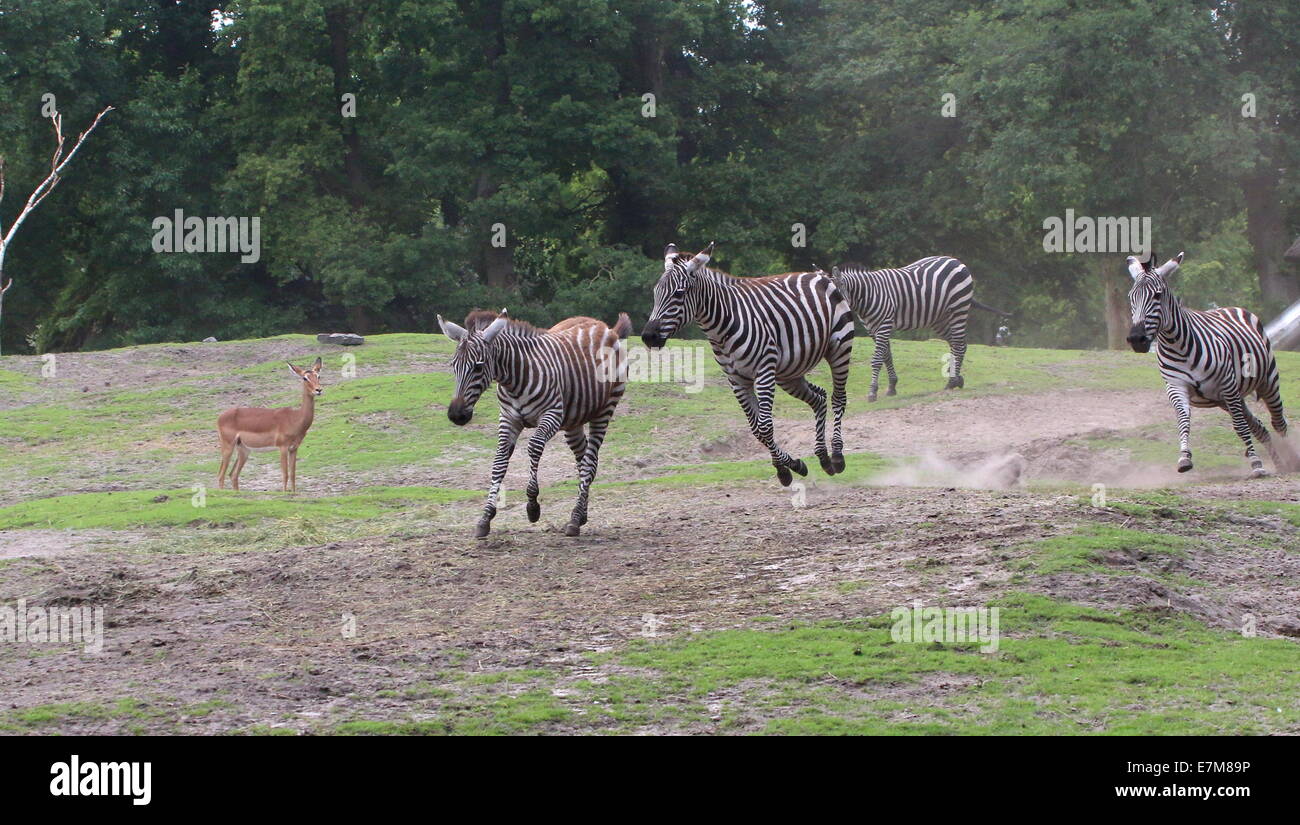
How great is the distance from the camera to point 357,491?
1670 cm

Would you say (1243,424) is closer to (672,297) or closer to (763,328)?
(763,328)

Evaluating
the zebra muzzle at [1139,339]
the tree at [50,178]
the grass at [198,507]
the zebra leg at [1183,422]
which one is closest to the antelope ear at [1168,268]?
the zebra muzzle at [1139,339]

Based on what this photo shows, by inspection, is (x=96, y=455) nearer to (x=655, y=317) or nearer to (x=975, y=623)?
(x=655, y=317)

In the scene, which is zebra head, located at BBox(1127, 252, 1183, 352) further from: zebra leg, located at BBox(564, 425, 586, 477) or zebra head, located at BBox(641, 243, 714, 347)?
zebra leg, located at BBox(564, 425, 586, 477)

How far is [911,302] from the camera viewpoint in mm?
23219

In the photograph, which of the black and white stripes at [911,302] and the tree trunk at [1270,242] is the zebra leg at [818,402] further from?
the tree trunk at [1270,242]

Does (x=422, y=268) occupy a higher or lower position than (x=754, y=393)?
higher

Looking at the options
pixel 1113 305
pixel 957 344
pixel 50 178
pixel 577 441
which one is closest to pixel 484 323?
pixel 577 441

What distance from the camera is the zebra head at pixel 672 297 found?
43.1 ft

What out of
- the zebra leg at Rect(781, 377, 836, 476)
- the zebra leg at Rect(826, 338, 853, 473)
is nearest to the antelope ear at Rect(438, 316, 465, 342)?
the zebra leg at Rect(781, 377, 836, 476)

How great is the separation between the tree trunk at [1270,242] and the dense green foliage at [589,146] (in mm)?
80

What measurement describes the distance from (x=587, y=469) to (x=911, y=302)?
11824 mm
